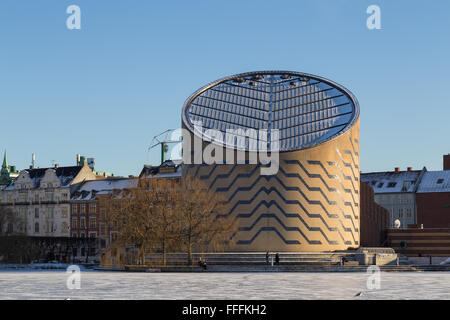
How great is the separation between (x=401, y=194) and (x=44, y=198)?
6950 cm

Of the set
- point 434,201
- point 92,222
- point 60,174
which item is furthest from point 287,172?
point 60,174

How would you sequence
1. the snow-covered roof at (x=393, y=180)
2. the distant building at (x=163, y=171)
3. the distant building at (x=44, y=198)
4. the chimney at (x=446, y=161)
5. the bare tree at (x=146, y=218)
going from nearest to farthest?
the bare tree at (x=146, y=218) < the distant building at (x=163, y=171) < the distant building at (x=44, y=198) < the snow-covered roof at (x=393, y=180) < the chimney at (x=446, y=161)

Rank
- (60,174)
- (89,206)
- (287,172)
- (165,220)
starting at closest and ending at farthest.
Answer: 1. (165,220)
2. (287,172)
3. (89,206)
4. (60,174)

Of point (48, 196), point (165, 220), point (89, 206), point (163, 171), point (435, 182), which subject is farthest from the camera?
point (48, 196)

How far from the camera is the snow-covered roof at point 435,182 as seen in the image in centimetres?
13850

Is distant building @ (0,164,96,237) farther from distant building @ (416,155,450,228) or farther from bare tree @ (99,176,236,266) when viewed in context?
distant building @ (416,155,450,228)

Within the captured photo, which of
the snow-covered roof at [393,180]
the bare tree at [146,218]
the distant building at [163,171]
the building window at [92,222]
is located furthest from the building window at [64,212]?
the bare tree at [146,218]

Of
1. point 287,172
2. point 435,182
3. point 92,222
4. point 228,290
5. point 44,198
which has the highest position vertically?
point 287,172

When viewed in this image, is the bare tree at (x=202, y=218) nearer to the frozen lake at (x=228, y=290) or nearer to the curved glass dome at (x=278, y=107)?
the curved glass dome at (x=278, y=107)

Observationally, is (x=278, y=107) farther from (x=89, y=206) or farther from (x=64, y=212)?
(x=64, y=212)

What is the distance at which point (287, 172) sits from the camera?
292ft

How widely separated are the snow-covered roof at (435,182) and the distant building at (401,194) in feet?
5.35
